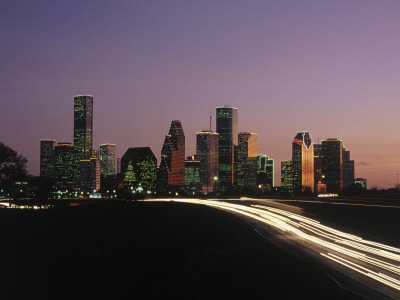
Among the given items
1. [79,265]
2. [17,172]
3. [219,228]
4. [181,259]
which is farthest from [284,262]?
[17,172]

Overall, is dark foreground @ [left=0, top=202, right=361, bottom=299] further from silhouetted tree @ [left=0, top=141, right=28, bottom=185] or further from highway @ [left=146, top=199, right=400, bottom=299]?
silhouetted tree @ [left=0, top=141, right=28, bottom=185]

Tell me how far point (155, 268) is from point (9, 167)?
9348cm

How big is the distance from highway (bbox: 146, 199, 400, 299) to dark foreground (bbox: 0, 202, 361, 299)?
4.00 ft

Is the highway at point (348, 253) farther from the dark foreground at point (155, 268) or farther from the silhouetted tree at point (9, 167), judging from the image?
the silhouetted tree at point (9, 167)

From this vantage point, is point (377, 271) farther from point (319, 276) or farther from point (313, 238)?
point (313, 238)

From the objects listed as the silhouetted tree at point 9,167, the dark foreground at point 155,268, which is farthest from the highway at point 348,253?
the silhouetted tree at point 9,167

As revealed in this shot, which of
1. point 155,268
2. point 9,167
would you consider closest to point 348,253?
point 155,268

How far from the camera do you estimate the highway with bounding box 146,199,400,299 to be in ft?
57.7

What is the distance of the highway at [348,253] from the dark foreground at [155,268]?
122 centimetres

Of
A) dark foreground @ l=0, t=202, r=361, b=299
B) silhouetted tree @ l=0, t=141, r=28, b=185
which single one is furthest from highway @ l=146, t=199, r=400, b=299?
silhouetted tree @ l=0, t=141, r=28, b=185

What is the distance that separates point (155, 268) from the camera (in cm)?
2042

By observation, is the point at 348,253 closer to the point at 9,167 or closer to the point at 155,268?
the point at 155,268

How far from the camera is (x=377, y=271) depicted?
19766mm

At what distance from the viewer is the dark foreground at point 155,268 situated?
1589 centimetres
